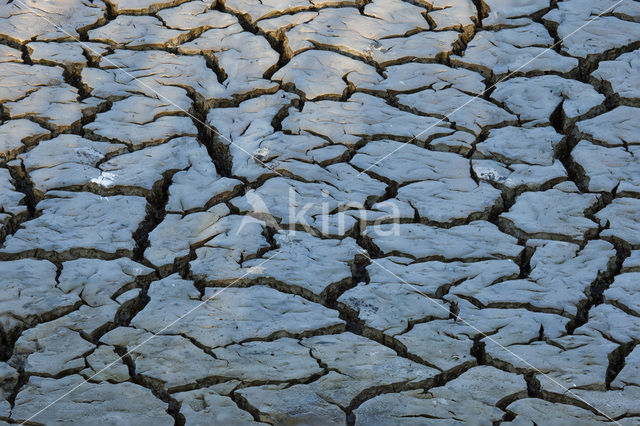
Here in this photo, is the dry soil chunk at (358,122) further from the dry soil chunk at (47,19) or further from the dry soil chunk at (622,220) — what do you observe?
the dry soil chunk at (47,19)

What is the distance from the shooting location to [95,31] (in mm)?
4027

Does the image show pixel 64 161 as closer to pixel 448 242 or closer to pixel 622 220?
pixel 448 242

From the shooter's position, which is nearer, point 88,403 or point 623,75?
point 88,403

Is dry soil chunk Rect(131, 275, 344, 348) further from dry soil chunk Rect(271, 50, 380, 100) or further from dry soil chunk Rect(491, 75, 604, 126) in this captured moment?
dry soil chunk Rect(491, 75, 604, 126)

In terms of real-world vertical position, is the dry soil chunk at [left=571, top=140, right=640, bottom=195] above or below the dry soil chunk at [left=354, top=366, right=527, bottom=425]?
above

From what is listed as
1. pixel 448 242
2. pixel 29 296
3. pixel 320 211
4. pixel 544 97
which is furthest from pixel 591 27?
pixel 29 296

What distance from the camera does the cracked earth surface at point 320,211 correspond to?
235 centimetres

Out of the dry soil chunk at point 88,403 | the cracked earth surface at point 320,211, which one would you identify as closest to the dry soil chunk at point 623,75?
the cracked earth surface at point 320,211

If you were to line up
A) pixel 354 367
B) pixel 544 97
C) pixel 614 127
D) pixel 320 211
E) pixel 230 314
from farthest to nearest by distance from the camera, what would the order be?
pixel 544 97
pixel 614 127
pixel 320 211
pixel 230 314
pixel 354 367

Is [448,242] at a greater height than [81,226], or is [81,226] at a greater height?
[448,242]

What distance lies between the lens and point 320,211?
3.02 meters

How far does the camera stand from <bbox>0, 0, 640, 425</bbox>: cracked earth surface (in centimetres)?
235

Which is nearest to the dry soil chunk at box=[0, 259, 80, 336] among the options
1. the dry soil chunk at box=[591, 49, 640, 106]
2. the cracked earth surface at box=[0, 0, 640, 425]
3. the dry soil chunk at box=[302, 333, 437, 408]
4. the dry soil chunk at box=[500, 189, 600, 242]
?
the cracked earth surface at box=[0, 0, 640, 425]

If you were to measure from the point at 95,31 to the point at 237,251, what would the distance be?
177 cm
